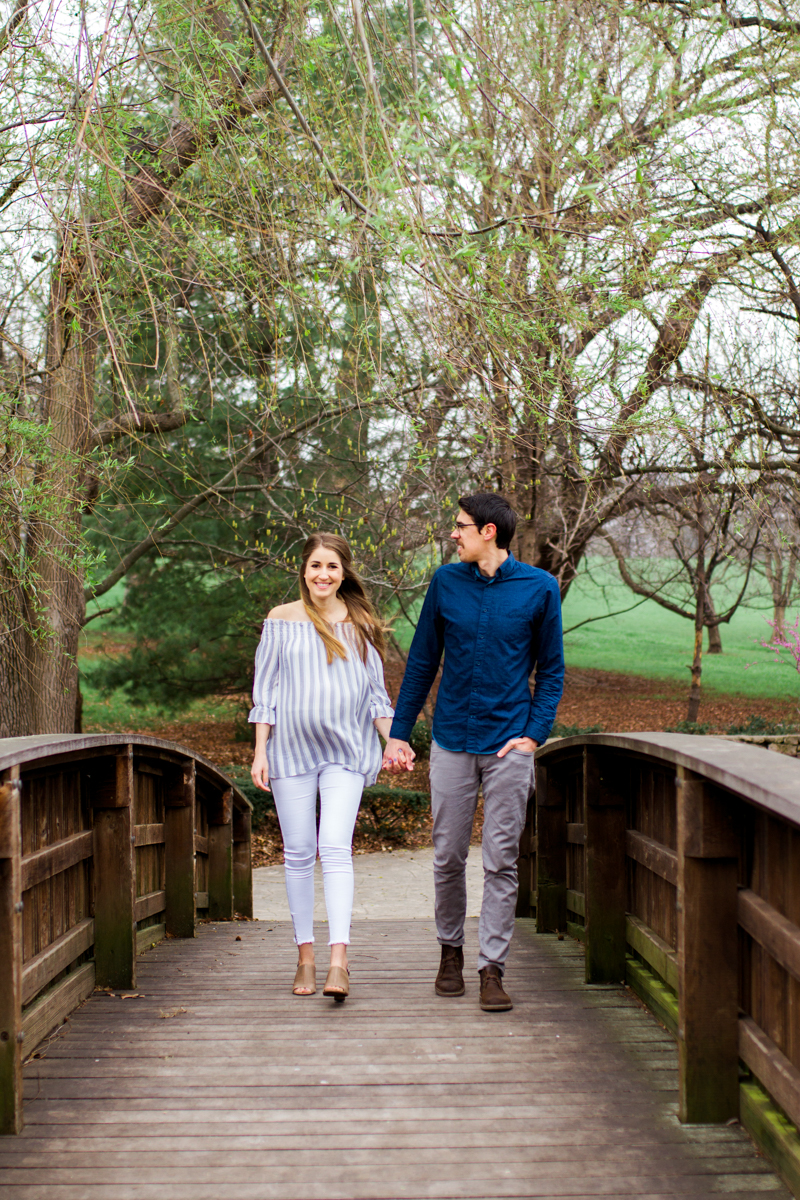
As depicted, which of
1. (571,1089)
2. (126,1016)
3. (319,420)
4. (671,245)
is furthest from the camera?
(319,420)

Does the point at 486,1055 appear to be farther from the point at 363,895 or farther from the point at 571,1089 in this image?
the point at 363,895

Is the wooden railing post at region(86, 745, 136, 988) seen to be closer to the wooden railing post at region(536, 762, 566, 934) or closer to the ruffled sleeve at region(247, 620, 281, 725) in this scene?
the ruffled sleeve at region(247, 620, 281, 725)

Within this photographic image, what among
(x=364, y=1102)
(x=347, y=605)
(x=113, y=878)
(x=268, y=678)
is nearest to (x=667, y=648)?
(x=347, y=605)

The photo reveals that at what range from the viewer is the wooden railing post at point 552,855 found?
4.77 metres

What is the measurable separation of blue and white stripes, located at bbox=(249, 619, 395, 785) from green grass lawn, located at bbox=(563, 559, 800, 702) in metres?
17.9

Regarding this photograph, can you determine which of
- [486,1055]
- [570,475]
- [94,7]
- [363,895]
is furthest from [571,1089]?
[570,475]

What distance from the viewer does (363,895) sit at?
30.3 ft

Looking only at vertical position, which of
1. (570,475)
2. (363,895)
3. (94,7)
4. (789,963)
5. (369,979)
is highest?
(94,7)

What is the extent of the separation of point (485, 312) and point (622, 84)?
3939 mm

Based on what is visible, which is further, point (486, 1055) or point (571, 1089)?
point (486, 1055)

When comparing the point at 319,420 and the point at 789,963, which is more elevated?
the point at 319,420

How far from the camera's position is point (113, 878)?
369 cm

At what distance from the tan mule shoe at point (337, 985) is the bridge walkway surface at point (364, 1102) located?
53 mm

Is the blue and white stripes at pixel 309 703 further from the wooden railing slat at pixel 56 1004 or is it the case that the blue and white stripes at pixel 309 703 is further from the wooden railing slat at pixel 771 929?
the wooden railing slat at pixel 771 929
